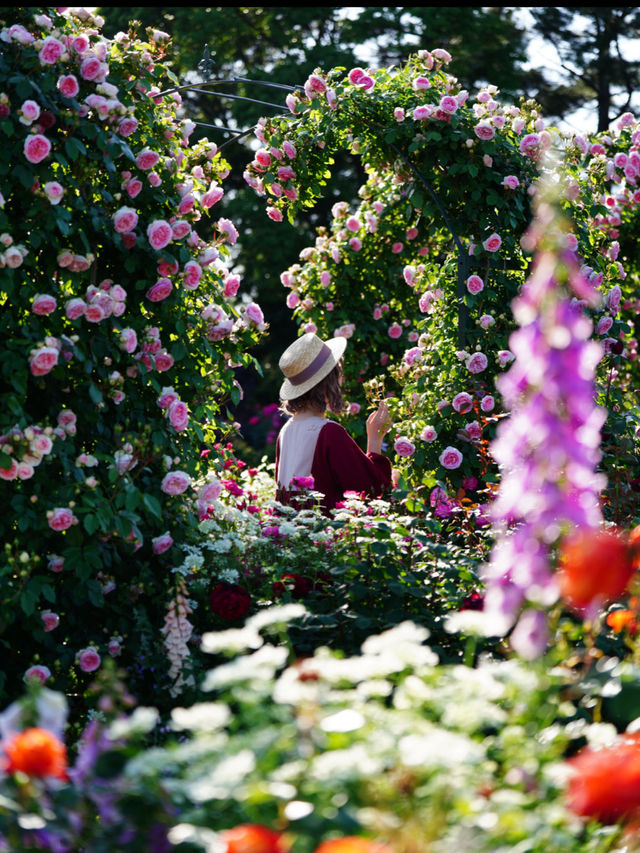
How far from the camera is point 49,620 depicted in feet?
8.87

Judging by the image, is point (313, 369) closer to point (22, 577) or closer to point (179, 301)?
point (179, 301)

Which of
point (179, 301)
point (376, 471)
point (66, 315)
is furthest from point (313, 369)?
point (66, 315)

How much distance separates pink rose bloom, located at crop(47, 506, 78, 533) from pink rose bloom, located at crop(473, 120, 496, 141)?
2.89 meters

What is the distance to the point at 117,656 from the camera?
2855 mm

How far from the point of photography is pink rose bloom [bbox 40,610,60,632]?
2695mm

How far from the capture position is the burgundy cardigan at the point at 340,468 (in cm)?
368

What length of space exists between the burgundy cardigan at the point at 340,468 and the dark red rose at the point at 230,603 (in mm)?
1030

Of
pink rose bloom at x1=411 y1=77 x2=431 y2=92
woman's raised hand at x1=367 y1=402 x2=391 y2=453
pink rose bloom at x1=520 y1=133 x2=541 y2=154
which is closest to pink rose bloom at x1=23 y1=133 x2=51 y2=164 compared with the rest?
woman's raised hand at x1=367 y1=402 x2=391 y2=453

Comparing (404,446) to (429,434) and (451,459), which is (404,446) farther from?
(451,459)

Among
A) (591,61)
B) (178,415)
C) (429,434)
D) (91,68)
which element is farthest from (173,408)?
(591,61)

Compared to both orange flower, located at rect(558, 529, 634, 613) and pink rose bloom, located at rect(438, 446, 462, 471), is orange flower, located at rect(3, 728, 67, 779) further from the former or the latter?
pink rose bloom, located at rect(438, 446, 462, 471)

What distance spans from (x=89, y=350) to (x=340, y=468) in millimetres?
1167

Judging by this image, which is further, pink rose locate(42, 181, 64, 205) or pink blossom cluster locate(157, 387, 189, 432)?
pink blossom cluster locate(157, 387, 189, 432)

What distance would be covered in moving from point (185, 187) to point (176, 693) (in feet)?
5.81
